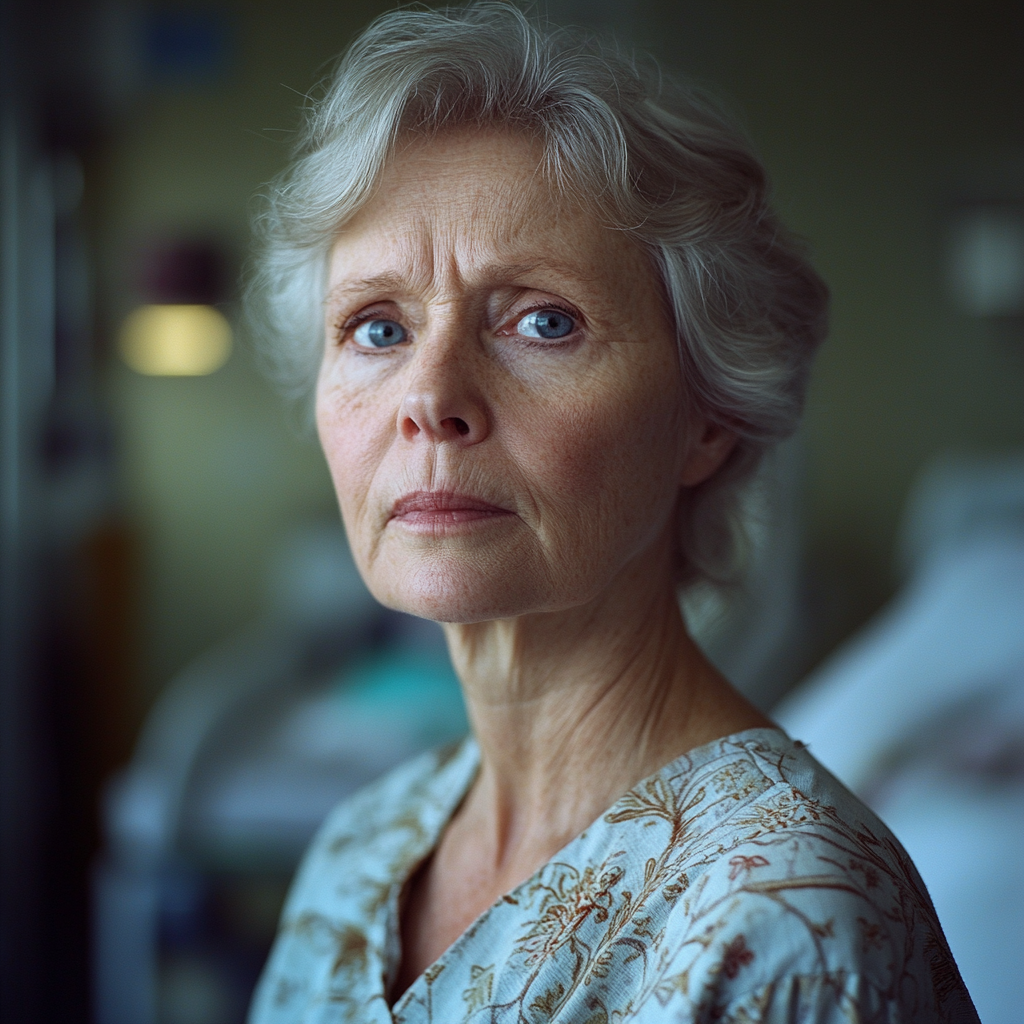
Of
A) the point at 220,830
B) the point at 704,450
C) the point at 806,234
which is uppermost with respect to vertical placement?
the point at 806,234

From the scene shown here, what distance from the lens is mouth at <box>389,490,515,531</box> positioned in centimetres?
71

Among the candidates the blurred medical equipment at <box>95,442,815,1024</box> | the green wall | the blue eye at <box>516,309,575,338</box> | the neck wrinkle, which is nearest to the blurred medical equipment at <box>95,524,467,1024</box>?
the blurred medical equipment at <box>95,442,815,1024</box>

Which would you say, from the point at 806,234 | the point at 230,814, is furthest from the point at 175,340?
the point at 806,234

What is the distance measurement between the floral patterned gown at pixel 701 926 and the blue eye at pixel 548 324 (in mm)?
320

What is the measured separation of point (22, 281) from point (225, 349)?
0.69 m

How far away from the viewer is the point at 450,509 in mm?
717

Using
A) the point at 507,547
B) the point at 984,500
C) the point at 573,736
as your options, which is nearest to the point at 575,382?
the point at 507,547

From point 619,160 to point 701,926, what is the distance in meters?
0.50

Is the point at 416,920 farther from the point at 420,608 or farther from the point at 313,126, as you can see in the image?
the point at 313,126

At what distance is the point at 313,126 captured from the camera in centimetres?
82

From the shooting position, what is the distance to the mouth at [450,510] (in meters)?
0.71

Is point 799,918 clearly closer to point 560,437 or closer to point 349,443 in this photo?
point 560,437

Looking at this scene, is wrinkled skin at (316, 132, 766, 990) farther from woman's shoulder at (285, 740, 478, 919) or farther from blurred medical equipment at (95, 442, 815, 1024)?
blurred medical equipment at (95, 442, 815, 1024)

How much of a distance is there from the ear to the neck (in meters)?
0.08
